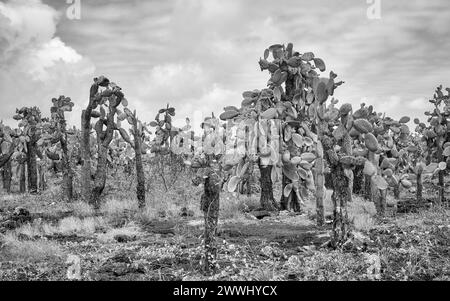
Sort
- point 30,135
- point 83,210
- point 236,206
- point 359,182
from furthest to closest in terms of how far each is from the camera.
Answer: point 30,135
point 359,182
point 83,210
point 236,206

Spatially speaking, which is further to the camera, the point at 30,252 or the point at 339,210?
the point at 30,252

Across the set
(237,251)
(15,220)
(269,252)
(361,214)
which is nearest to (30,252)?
(237,251)

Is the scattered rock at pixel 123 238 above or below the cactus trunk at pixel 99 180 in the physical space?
below

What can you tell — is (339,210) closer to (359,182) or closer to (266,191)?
(266,191)

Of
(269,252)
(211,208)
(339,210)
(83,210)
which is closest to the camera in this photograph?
(211,208)

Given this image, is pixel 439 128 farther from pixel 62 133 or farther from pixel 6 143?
pixel 6 143

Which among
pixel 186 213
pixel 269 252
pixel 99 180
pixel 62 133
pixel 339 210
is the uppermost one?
pixel 62 133

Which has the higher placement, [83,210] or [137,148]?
[137,148]

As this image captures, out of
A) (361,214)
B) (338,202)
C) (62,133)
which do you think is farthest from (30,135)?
(338,202)

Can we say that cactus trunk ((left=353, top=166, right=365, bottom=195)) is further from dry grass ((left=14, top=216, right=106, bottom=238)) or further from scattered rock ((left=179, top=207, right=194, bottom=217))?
dry grass ((left=14, top=216, right=106, bottom=238))

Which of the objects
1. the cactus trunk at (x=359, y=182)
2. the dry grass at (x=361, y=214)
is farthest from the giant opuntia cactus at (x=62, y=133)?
the cactus trunk at (x=359, y=182)

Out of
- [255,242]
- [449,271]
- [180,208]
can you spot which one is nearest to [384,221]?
[255,242]

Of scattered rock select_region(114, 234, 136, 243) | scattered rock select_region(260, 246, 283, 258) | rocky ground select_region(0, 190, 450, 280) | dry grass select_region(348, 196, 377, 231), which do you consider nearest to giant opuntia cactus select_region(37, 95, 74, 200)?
rocky ground select_region(0, 190, 450, 280)

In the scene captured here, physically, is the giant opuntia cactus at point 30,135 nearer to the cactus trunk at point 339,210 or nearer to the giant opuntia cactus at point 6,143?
the giant opuntia cactus at point 6,143
